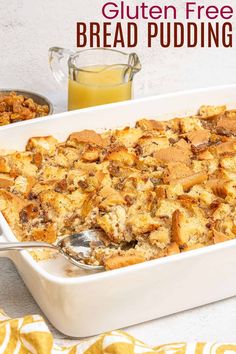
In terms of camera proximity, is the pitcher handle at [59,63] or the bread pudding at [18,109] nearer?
the bread pudding at [18,109]

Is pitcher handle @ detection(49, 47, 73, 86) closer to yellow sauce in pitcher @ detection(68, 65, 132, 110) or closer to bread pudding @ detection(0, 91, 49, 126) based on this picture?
yellow sauce in pitcher @ detection(68, 65, 132, 110)

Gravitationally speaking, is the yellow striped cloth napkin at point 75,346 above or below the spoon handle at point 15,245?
below

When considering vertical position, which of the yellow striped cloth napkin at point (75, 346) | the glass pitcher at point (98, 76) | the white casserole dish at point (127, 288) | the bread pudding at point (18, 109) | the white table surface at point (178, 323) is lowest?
the white table surface at point (178, 323)

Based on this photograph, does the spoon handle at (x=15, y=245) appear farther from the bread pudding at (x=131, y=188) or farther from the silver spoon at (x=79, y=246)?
the bread pudding at (x=131, y=188)

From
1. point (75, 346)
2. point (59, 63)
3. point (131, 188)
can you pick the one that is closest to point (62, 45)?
point (59, 63)

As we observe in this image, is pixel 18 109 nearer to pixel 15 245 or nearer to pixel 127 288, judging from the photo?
pixel 15 245

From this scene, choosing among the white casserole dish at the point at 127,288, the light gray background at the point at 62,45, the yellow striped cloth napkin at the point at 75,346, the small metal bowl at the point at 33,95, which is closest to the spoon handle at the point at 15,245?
the white casserole dish at the point at 127,288

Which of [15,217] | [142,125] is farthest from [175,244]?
[142,125]

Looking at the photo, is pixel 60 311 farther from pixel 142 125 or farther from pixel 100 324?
pixel 142 125
